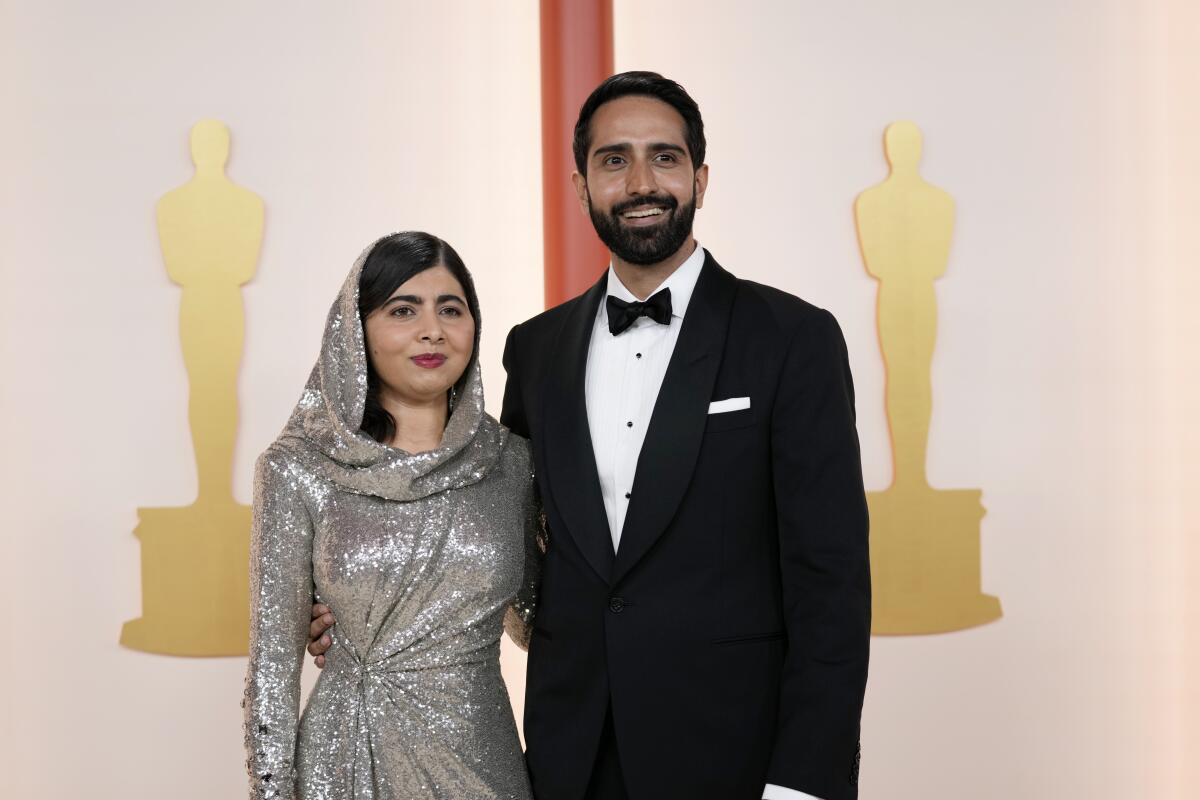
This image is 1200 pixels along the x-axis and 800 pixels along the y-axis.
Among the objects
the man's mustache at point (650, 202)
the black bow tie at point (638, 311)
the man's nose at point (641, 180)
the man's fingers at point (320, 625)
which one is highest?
the man's nose at point (641, 180)

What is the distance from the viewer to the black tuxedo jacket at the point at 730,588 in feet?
5.76

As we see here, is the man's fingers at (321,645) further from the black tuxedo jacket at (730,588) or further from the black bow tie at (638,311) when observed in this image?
the black bow tie at (638,311)

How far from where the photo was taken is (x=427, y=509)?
193 cm

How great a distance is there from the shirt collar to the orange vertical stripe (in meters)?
1.16

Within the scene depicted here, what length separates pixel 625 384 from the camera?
1.93 m

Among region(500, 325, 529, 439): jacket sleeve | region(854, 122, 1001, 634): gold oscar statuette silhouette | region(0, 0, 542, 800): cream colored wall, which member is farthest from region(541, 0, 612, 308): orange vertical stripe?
region(500, 325, 529, 439): jacket sleeve

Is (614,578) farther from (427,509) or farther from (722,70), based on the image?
(722,70)

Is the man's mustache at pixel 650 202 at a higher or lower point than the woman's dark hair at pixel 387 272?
higher

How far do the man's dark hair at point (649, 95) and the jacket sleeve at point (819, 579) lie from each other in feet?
1.48

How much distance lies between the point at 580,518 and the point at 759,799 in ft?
1.68

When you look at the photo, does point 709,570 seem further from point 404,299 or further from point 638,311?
point 404,299

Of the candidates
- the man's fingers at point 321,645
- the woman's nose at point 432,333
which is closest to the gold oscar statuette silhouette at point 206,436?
the man's fingers at point 321,645

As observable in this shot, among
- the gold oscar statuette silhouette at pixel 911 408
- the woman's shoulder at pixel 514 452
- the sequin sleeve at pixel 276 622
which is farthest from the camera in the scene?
the gold oscar statuette silhouette at pixel 911 408

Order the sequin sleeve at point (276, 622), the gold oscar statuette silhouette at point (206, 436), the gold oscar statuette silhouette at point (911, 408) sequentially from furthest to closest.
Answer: the gold oscar statuette silhouette at point (911, 408) → the gold oscar statuette silhouette at point (206, 436) → the sequin sleeve at point (276, 622)
